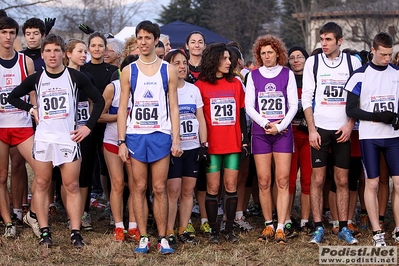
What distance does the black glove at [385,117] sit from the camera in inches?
260

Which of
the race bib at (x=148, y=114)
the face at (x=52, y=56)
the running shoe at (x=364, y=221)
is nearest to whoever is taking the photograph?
the race bib at (x=148, y=114)

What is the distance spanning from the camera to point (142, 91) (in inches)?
251

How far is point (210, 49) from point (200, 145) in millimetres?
1133

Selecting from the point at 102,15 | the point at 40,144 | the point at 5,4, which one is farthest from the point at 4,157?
the point at 102,15

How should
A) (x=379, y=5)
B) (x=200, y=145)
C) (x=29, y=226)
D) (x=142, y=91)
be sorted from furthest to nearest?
(x=379, y=5) < (x=29, y=226) < (x=200, y=145) < (x=142, y=91)

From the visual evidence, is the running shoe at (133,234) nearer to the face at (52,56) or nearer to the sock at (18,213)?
the sock at (18,213)

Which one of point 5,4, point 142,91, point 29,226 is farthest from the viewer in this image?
point 5,4

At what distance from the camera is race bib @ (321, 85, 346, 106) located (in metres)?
6.98

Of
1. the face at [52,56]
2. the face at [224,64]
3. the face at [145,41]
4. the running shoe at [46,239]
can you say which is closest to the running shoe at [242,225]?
the face at [224,64]

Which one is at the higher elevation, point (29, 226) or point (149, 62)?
point (149, 62)

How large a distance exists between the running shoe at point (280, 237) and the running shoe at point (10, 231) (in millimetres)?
2935

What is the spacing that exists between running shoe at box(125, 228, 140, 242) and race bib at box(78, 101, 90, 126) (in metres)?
1.37

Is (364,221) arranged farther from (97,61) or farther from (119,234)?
(97,61)

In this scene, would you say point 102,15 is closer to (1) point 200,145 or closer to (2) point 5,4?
(2) point 5,4
